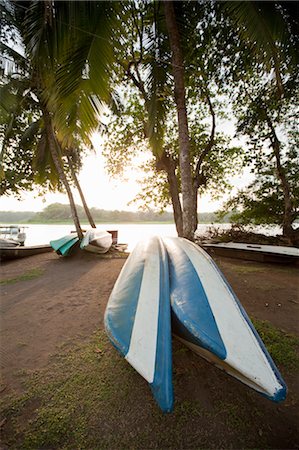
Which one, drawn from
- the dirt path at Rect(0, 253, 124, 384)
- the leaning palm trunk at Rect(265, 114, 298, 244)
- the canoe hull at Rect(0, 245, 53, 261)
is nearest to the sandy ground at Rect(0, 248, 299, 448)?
the dirt path at Rect(0, 253, 124, 384)

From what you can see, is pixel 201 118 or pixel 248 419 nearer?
pixel 248 419

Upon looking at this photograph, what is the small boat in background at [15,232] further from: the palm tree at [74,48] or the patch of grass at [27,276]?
the palm tree at [74,48]

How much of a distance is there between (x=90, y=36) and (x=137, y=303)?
12.4 ft

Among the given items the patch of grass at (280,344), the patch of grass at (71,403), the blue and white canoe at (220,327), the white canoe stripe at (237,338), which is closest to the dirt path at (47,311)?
the patch of grass at (71,403)

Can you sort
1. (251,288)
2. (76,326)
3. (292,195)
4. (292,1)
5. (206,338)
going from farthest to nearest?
(292,195) < (251,288) < (292,1) < (76,326) < (206,338)

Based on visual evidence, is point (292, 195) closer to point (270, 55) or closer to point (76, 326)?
point (270, 55)

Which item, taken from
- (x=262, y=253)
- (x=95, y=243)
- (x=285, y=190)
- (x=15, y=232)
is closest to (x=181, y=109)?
(x=262, y=253)

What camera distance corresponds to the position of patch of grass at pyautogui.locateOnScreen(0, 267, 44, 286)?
165 inches

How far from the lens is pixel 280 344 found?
1.97 metres

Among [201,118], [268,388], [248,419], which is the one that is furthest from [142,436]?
[201,118]

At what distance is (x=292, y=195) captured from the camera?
788 cm

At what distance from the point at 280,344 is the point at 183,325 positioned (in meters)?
1.48

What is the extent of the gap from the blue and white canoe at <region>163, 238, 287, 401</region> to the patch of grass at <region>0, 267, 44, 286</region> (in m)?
4.11

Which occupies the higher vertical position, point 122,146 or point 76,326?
point 122,146
